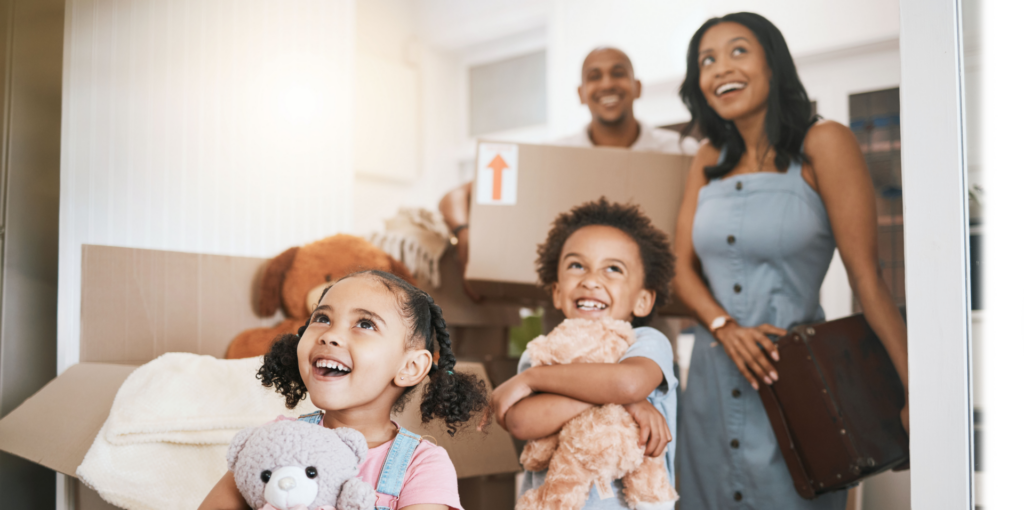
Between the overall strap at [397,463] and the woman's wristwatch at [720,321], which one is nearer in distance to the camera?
the overall strap at [397,463]

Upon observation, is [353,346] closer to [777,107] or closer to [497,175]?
[497,175]

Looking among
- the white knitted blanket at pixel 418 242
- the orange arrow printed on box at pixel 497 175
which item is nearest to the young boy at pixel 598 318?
the orange arrow printed on box at pixel 497 175

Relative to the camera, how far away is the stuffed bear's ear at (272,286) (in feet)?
4.43

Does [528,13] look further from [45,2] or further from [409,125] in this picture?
[45,2]

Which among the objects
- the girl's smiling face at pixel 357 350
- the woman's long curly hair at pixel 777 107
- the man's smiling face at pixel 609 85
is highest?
the man's smiling face at pixel 609 85

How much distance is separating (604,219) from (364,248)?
53 centimetres

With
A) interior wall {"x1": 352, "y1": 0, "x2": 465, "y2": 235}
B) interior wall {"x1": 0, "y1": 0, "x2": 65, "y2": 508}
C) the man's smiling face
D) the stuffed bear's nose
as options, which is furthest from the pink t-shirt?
interior wall {"x1": 352, "y1": 0, "x2": 465, "y2": 235}

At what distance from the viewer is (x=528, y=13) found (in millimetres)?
2594

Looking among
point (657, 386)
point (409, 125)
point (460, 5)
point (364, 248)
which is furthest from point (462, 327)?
point (460, 5)

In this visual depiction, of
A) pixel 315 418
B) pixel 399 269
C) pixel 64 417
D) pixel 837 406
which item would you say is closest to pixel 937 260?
pixel 837 406

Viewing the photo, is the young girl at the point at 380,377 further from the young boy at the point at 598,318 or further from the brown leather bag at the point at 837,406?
the brown leather bag at the point at 837,406

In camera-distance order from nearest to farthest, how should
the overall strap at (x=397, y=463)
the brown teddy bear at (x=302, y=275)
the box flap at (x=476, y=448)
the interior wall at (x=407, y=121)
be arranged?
the overall strap at (x=397, y=463) < the box flap at (x=476, y=448) < the brown teddy bear at (x=302, y=275) < the interior wall at (x=407, y=121)

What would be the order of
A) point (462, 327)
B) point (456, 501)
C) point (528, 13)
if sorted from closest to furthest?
point (456, 501) → point (462, 327) → point (528, 13)

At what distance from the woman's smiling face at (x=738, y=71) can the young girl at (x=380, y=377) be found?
0.71 m
